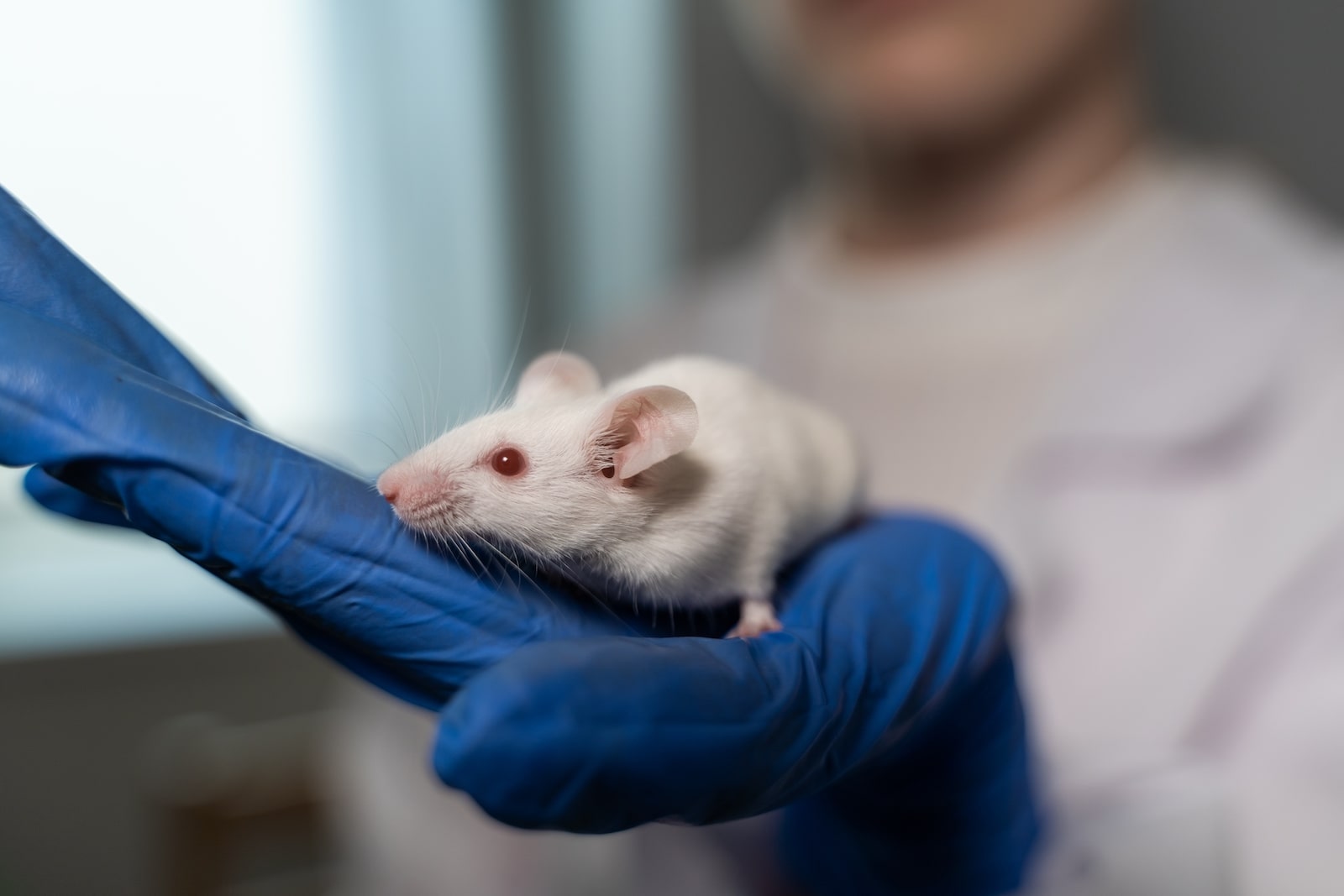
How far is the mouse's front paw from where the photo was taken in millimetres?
1065

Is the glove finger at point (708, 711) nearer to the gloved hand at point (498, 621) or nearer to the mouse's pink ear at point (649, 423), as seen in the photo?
the gloved hand at point (498, 621)

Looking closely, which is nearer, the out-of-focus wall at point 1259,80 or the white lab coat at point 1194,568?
the white lab coat at point 1194,568

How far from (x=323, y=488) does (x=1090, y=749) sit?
1.32 meters

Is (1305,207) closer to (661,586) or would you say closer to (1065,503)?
(1065,503)

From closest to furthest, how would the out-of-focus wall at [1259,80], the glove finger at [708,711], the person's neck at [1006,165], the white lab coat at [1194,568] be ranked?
the glove finger at [708,711]
the white lab coat at [1194,568]
the person's neck at [1006,165]
the out-of-focus wall at [1259,80]

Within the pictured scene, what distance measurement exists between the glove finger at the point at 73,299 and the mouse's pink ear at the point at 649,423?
41 cm

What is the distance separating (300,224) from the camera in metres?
2.97

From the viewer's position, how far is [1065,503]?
1.80 m

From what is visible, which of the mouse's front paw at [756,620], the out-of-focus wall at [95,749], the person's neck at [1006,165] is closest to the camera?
the mouse's front paw at [756,620]

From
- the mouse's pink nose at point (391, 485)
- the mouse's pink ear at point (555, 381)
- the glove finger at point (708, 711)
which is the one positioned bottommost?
the glove finger at point (708, 711)

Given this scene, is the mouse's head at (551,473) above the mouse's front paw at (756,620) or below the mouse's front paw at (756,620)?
above

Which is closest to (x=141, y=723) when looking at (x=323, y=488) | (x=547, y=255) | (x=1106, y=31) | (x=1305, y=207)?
(x=547, y=255)

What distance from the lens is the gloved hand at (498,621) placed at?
692 mm

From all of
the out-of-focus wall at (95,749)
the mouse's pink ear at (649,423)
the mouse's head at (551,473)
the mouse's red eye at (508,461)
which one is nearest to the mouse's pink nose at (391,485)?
the mouse's head at (551,473)
